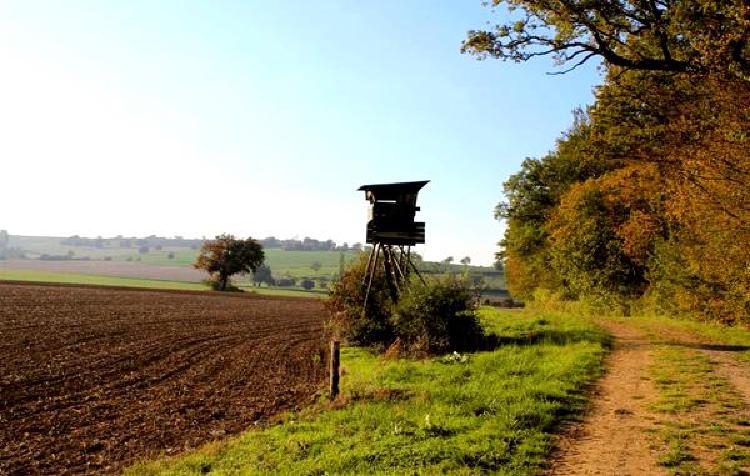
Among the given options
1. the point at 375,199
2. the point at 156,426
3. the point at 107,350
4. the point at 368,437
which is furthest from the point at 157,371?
the point at 368,437

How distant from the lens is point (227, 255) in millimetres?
86875

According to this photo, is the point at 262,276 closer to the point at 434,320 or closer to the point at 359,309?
the point at 359,309

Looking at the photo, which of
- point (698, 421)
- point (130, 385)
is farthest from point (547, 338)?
point (130, 385)

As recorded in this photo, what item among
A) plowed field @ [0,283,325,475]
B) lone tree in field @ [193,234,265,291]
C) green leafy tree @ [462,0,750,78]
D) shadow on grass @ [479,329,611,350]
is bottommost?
plowed field @ [0,283,325,475]

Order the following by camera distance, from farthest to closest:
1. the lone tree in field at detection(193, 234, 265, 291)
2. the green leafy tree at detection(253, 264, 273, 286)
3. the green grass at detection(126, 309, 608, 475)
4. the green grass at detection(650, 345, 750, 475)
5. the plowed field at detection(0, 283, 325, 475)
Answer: the green leafy tree at detection(253, 264, 273, 286) < the lone tree in field at detection(193, 234, 265, 291) < the plowed field at detection(0, 283, 325, 475) < the green grass at detection(126, 309, 608, 475) < the green grass at detection(650, 345, 750, 475)

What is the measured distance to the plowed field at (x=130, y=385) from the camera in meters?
12.4

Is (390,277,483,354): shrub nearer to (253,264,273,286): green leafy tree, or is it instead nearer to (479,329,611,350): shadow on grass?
(479,329,611,350): shadow on grass

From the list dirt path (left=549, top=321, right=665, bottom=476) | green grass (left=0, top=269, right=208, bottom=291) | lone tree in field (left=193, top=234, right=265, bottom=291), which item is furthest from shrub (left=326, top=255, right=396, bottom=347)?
green grass (left=0, top=269, right=208, bottom=291)

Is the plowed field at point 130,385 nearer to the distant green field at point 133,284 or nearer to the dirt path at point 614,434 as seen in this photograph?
the dirt path at point 614,434

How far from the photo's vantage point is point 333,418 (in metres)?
12.1

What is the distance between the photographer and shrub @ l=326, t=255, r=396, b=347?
2428cm

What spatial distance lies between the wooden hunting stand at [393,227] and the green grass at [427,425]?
781 centimetres

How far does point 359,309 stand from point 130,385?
991 cm

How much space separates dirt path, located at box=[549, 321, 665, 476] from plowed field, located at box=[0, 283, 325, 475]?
770cm
